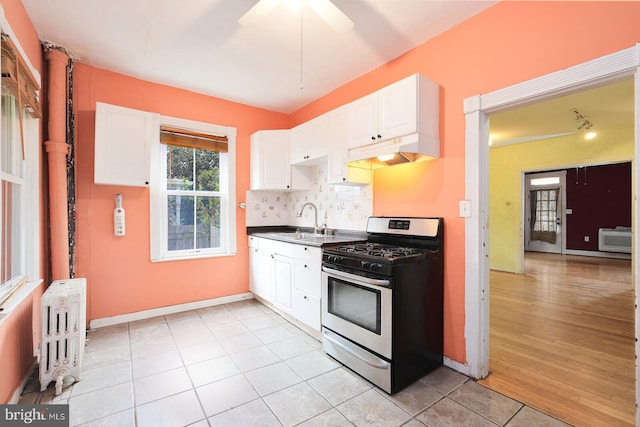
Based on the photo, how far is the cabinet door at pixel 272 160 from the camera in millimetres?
3777

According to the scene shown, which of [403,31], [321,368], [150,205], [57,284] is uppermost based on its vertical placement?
[403,31]

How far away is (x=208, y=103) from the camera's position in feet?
12.2

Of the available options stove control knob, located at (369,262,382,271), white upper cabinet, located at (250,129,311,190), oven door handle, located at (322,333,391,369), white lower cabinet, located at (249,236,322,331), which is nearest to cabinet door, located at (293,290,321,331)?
white lower cabinet, located at (249,236,322,331)

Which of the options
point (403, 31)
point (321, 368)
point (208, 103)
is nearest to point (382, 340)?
point (321, 368)

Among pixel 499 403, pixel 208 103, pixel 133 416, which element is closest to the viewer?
pixel 133 416

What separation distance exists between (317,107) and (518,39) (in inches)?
91.3

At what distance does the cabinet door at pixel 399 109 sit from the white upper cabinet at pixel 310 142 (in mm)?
834

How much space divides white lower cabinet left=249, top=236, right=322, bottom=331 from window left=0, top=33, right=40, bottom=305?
2000mm

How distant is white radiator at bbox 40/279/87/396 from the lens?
1967mm

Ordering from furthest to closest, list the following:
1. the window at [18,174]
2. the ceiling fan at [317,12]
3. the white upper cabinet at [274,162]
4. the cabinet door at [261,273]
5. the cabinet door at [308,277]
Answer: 1. the white upper cabinet at [274,162]
2. the cabinet door at [261,273]
3. the cabinet door at [308,277]
4. the window at [18,174]
5. the ceiling fan at [317,12]

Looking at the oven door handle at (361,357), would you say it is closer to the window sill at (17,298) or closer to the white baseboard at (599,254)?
the window sill at (17,298)

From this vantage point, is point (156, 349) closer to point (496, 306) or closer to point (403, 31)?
point (403, 31)

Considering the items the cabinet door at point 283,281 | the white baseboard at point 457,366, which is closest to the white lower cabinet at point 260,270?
the cabinet door at point 283,281

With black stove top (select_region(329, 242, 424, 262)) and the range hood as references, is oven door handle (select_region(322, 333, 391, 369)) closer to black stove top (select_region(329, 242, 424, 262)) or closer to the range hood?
black stove top (select_region(329, 242, 424, 262))
